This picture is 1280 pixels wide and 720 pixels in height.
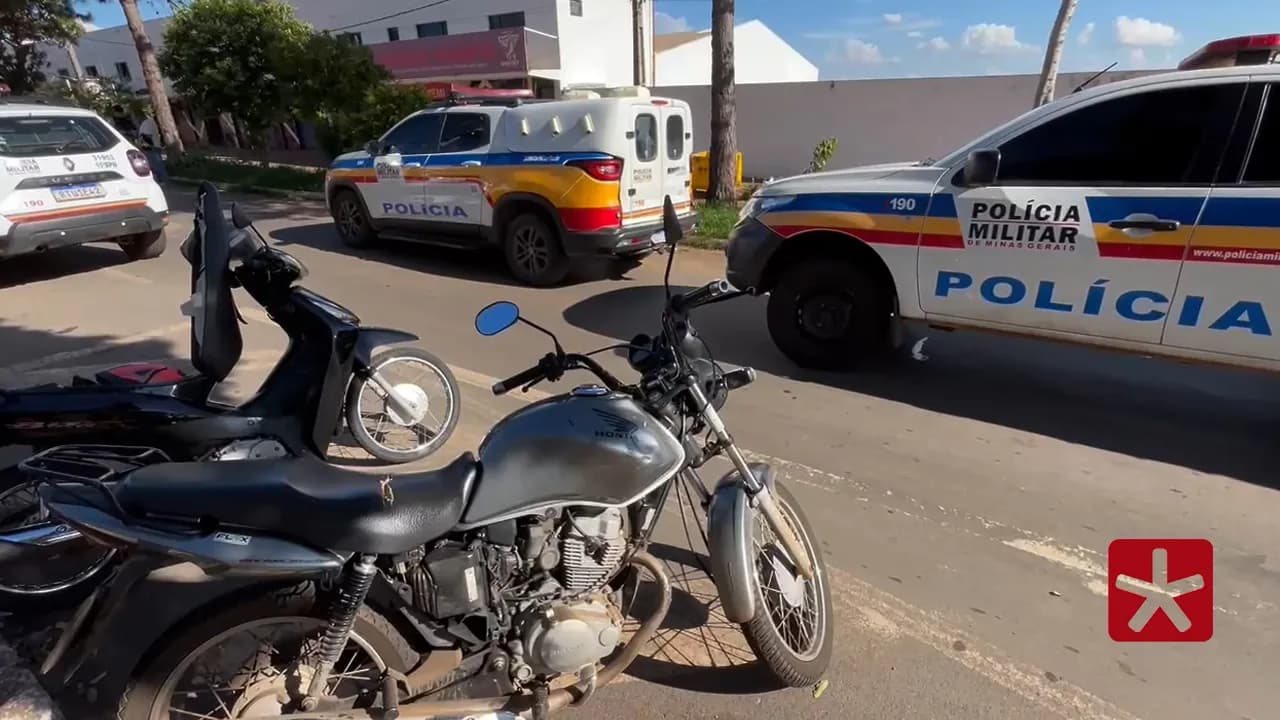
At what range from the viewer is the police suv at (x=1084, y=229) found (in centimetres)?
372

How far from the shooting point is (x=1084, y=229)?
402 cm

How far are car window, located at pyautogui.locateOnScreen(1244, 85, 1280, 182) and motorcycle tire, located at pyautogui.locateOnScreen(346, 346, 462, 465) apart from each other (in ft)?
14.3

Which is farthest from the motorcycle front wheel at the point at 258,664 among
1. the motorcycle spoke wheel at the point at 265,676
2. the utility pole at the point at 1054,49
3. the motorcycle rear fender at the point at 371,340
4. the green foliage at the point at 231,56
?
the green foliage at the point at 231,56

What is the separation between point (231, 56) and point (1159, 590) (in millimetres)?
19053

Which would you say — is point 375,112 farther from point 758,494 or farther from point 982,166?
point 758,494

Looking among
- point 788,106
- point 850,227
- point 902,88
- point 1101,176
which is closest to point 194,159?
point 788,106

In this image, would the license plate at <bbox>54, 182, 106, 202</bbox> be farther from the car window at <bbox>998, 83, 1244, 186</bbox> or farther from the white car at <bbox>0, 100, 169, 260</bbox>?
the car window at <bbox>998, 83, 1244, 186</bbox>

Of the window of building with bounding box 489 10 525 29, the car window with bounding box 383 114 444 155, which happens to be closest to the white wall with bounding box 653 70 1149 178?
the window of building with bounding box 489 10 525 29

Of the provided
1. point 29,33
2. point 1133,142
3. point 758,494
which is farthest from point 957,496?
point 29,33

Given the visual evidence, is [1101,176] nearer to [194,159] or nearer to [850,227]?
[850,227]

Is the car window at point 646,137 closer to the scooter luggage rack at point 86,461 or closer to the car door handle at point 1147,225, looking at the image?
the car door handle at point 1147,225

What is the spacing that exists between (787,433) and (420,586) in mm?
2749

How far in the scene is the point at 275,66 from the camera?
15641mm

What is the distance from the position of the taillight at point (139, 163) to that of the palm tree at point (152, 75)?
40.3 feet
